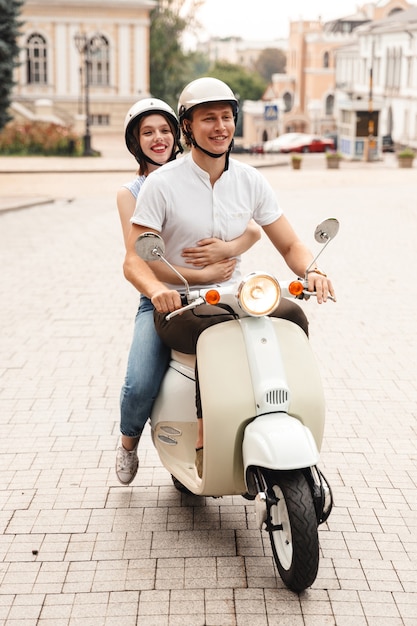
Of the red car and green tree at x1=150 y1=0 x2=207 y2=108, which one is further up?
green tree at x1=150 y1=0 x2=207 y2=108

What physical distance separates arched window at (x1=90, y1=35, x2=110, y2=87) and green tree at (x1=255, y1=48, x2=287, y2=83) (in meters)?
84.6

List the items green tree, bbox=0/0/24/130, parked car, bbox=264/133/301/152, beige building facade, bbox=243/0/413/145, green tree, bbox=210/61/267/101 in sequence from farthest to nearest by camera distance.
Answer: green tree, bbox=210/61/267/101 → beige building facade, bbox=243/0/413/145 → parked car, bbox=264/133/301/152 → green tree, bbox=0/0/24/130

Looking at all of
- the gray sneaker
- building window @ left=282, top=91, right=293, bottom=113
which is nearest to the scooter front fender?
the gray sneaker

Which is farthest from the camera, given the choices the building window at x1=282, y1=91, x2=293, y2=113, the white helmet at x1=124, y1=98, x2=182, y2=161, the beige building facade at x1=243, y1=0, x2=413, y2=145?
the building window at x1=282, y1=91, x2=293, y2=113

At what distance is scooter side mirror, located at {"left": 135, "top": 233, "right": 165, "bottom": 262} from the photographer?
3346mm

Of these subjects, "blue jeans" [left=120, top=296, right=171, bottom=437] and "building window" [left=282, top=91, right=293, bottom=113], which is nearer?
"blue jeans" [left=120, top=296, right=171, bottom=437]

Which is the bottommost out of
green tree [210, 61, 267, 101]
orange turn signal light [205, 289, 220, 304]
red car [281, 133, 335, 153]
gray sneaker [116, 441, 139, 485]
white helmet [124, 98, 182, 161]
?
gray sneaker [116, 441, 139, 485]

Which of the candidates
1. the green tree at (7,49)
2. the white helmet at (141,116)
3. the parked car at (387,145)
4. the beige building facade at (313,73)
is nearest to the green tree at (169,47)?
the parked car at (387,145)

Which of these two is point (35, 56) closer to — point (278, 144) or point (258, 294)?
point (278, 144)

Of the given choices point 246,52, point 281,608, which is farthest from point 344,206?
point 246,52

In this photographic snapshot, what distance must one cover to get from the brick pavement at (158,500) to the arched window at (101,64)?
41.1m

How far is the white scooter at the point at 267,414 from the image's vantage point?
3.32 metres

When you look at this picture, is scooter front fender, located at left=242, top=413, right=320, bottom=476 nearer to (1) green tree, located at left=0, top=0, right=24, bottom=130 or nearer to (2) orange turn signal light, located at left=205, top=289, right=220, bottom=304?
(2) orange turn signal light, located at left=205, top=289, right=220, bottom=304

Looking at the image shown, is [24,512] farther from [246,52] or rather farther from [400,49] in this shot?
[246,52]
